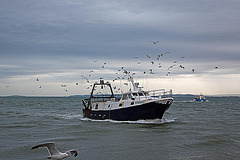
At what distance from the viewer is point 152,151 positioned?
880 inches

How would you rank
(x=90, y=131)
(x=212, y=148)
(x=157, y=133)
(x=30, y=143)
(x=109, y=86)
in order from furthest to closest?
(x=109, y=86), (x=90, y=131), (x=157, y=133), (x=30, y=143), (x=212, y=148)

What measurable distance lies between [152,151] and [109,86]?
2317 cm

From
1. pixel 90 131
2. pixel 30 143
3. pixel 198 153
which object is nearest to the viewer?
pixel 198 153

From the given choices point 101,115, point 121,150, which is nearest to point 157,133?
point 121,150

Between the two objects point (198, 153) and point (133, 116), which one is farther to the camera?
point (133, 116)

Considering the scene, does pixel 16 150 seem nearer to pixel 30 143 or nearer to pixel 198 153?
pixel 30 143

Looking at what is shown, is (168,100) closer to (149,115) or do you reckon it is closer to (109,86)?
(149,115)

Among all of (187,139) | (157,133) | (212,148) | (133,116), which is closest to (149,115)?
(133,116)

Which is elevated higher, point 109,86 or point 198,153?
point 109,86

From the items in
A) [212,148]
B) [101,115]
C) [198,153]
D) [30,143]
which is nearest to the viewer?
[198,153]

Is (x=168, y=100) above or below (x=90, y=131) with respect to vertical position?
above

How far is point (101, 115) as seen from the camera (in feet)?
135

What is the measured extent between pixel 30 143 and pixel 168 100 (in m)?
17.4

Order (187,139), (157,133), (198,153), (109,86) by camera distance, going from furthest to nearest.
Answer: (109,86) < (157,133) < (187,139) < (198,153)
